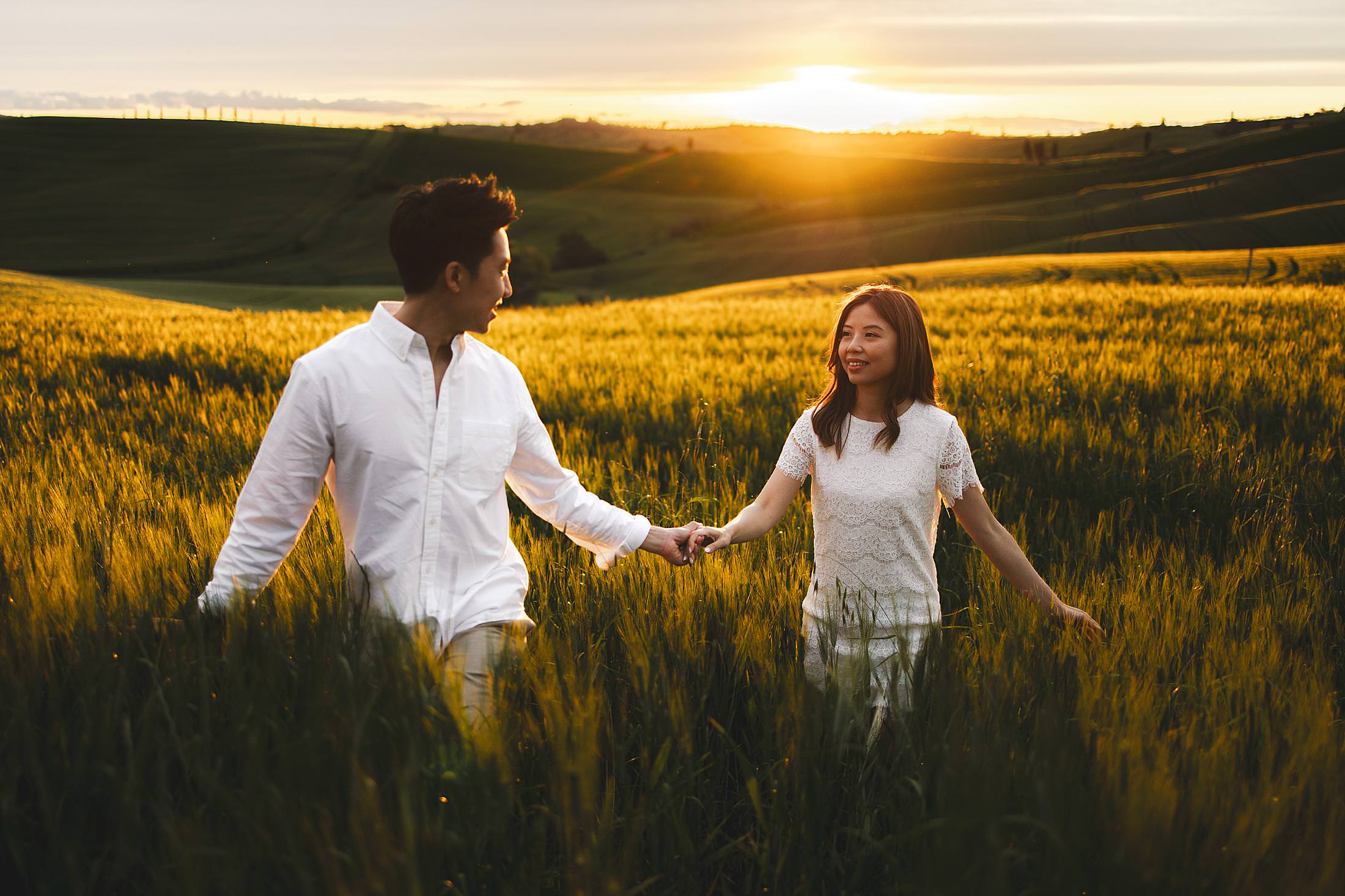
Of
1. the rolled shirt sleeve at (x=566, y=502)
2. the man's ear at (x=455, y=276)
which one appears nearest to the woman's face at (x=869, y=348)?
the rolled shirt sleeve at (x=566, y=502)

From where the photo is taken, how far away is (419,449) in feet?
8.17

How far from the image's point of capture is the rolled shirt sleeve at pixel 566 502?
2850 mm

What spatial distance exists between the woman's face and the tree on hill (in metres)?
65.4

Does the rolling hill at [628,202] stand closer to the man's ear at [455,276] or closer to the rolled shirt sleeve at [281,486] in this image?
the man's ear at [455,276]

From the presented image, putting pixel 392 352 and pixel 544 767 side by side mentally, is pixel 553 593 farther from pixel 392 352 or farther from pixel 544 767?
pixel 544 767

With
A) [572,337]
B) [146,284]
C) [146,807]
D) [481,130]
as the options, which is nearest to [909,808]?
[146,807]

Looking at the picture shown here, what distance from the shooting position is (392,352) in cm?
254

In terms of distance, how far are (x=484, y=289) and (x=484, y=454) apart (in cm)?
50

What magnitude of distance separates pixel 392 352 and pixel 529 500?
0.71 metres

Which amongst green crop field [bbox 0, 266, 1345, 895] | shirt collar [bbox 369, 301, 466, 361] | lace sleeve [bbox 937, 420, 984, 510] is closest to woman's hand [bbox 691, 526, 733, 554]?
green crop field [bbox 0, 266, 1345, 895]

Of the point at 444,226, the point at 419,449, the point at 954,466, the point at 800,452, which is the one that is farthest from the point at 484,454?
the point at 954,466

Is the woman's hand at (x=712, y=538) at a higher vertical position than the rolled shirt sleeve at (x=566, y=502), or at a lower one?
lower

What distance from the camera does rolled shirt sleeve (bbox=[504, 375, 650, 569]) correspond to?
2850mm

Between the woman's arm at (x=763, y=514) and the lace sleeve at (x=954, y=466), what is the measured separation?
484mm
